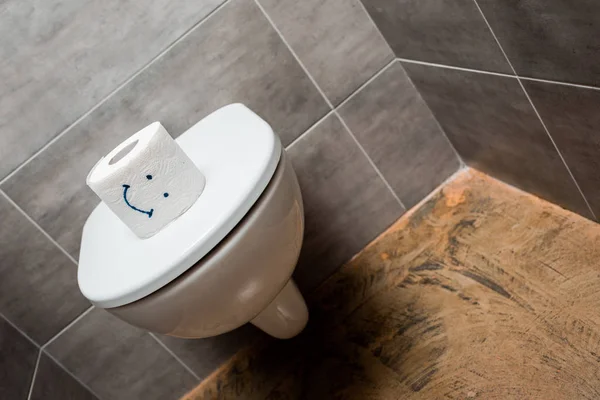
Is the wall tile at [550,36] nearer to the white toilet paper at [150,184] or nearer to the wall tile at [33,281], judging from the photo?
the white toilet paper at [150,184]

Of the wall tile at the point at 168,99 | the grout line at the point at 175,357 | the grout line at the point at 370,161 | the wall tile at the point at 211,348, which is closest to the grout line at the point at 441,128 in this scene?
the grout line at the point at 370,161

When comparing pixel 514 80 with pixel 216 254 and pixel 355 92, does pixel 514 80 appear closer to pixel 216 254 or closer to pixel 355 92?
pixel 355 92

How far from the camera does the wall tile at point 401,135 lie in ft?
3.97

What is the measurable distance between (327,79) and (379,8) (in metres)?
0.17

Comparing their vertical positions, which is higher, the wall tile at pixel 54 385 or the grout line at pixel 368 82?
the grout line at pixel 368 82

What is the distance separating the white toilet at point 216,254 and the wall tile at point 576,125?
1.29 feet

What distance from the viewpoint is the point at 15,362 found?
100cm

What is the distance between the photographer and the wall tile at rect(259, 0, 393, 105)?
3.63 ft

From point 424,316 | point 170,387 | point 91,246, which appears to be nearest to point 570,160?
point 424,316

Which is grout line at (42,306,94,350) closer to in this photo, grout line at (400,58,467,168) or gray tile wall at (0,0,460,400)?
gray tile wall at (0,0,460,400)

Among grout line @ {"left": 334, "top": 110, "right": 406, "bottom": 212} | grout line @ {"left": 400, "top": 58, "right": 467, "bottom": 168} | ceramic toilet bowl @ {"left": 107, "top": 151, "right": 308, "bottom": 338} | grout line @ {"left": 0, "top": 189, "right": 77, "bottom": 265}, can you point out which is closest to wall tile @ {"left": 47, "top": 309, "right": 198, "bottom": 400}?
grout line @ {"left": 0, "top": 189, "right": 77, "bottom": 265}

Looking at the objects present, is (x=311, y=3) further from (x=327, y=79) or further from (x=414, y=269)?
(x=414, y=269)

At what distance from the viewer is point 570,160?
92 centimetres

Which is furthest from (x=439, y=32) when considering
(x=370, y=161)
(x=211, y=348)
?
(x=211, y=348)
